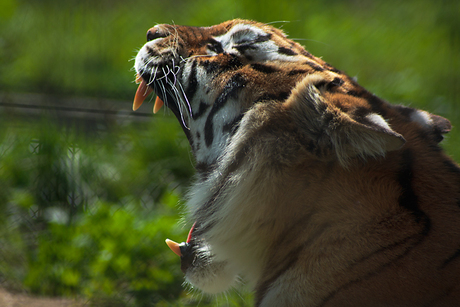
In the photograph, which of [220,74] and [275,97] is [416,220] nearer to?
[275,97]

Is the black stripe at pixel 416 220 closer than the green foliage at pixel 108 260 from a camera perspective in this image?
Yes

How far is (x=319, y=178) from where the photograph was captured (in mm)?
1008

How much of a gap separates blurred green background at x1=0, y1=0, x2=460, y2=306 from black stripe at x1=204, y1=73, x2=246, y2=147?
1.36 feet

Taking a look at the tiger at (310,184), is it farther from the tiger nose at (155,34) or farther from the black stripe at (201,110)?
the tiger nose at (155,34)

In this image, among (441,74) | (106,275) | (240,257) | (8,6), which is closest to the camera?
(240,257)

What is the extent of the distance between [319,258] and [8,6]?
3293 mm

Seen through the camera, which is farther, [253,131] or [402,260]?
[253,131]

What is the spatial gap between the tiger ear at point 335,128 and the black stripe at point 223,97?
160 millimetres

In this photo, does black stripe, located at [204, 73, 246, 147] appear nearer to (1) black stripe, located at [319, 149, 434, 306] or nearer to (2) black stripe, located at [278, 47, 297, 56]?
(2) black stripe, located at [278, 47, 297, 56]

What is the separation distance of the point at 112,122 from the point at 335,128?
176cm

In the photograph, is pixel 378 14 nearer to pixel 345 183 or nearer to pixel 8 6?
pixel 8 6

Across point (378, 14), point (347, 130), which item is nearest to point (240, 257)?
point (347, 130)

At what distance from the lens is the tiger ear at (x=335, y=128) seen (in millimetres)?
891

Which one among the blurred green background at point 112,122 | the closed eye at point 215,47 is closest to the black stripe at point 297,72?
the closed eye at point 215,47
